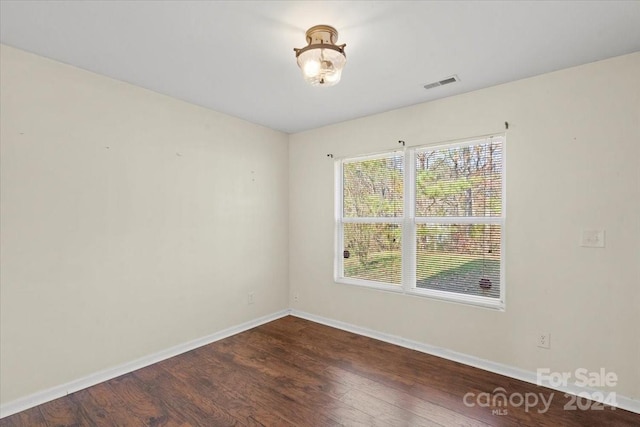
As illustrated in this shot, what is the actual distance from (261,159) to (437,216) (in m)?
2.20

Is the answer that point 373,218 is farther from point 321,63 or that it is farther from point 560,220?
point 321,63

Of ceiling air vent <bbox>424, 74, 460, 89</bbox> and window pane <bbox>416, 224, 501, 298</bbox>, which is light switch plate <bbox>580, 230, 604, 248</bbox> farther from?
ceiling air vent <bbox>424, 74, 460, 89</bbox>

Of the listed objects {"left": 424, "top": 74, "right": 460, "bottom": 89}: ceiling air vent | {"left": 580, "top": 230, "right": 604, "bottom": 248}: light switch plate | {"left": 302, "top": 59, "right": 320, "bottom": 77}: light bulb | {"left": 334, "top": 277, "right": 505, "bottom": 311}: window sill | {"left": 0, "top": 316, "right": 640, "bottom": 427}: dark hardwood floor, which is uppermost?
{"left": 424, "top": 74, "right": 460, "bottom": 89}: ceiling air vent

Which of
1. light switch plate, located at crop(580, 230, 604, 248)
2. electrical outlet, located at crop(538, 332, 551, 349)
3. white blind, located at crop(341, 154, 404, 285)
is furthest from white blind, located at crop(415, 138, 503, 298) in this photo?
light switch plate, located at crop(580, 230, 604, 248)

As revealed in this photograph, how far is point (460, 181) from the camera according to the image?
301cm

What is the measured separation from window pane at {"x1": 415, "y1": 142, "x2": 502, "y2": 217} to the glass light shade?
1614 millimetres

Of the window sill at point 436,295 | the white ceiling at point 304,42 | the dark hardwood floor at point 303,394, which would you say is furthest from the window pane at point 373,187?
the dark hardwood floor at point 303,394

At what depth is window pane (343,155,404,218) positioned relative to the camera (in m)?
3.45

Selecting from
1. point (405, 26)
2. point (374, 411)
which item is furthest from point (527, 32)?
point (374, 411)

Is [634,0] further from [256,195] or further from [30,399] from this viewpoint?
[30,399]

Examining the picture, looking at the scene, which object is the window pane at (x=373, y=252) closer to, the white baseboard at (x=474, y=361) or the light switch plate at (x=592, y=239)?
the white baseboard at (x=474, y=361)

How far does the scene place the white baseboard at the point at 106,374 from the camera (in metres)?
2.16

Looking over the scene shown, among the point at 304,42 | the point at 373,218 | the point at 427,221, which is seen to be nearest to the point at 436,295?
the point at 427,221

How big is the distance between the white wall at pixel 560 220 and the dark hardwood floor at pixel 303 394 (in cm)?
32
